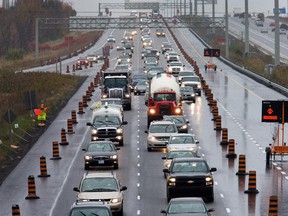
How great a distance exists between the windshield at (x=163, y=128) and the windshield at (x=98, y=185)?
721 inches

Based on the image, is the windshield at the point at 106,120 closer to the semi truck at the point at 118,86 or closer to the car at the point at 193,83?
the semi truck at the point at 118,86

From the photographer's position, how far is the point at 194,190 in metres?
35.6

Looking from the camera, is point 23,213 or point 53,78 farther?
point 53,78

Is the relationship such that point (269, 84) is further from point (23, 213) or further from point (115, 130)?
point (23, 213)

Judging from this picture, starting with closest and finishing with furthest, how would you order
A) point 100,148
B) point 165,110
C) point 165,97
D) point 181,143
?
point 100,148
point 181,143
point 165,110
point 165,97

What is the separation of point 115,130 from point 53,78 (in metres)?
45.9

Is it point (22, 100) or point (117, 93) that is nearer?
point (117, 93)

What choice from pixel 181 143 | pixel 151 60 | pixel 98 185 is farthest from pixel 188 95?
pixel 151 60

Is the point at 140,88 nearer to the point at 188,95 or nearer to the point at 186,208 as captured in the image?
the point at 188,95

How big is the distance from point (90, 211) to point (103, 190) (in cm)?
536

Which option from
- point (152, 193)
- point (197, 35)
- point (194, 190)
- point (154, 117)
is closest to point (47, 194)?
point (152, 193)

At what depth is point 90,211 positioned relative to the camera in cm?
2811

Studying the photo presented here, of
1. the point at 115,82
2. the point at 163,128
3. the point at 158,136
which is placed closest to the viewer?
the point at 158,136

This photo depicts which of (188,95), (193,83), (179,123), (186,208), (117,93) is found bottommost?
(188,95)
